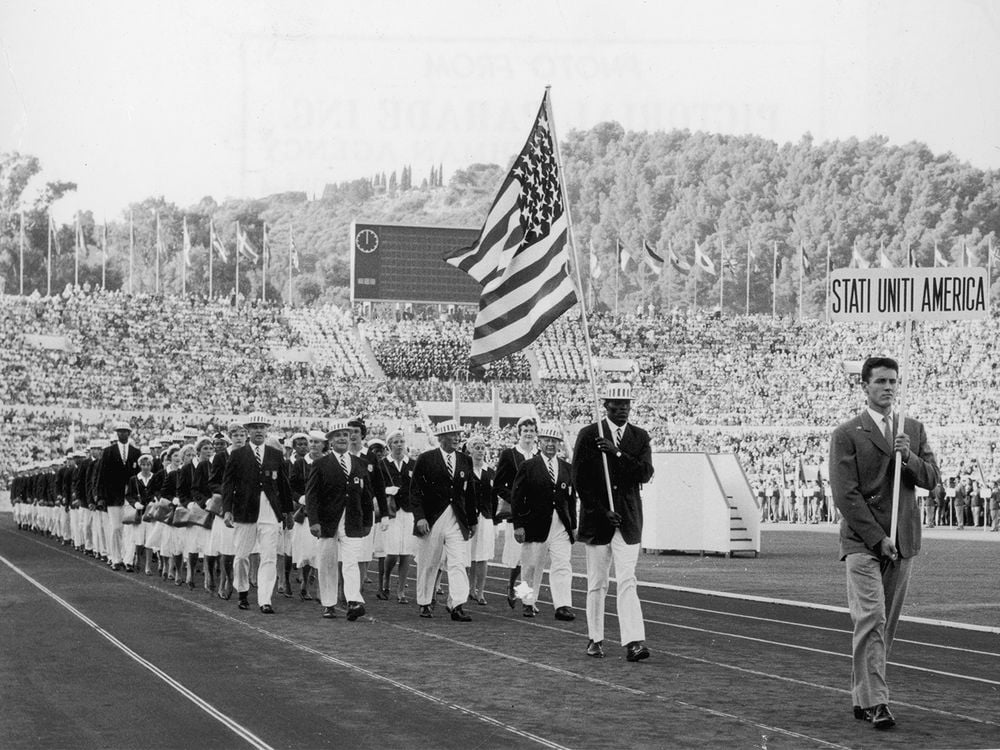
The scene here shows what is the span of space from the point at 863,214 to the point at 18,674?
308 feet

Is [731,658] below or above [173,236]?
below

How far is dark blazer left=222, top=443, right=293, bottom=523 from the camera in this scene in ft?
58.4

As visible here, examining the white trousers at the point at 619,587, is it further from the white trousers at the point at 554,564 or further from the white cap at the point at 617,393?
the white trousers at the point at 554,564

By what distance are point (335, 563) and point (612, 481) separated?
516 centimetres

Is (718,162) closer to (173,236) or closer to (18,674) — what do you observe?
(173,236)

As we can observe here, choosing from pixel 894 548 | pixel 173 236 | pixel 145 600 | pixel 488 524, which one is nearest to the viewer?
pixel 894 548

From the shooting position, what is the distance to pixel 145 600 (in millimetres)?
18188

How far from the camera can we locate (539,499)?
1720 centimetres

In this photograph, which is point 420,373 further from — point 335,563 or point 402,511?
point 335,563

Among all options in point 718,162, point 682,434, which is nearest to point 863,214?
point 718,162

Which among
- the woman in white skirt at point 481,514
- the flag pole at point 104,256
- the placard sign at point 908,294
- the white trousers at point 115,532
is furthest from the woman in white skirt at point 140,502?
the flag pole at point 104,256

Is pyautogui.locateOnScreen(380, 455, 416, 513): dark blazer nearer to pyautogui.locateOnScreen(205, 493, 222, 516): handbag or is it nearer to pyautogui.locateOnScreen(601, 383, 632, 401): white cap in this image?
pyautogui.locateOnScreen(205, 493, 222, 516): handbag

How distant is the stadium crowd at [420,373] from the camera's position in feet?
199

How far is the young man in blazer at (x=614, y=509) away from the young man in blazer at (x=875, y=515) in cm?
296
